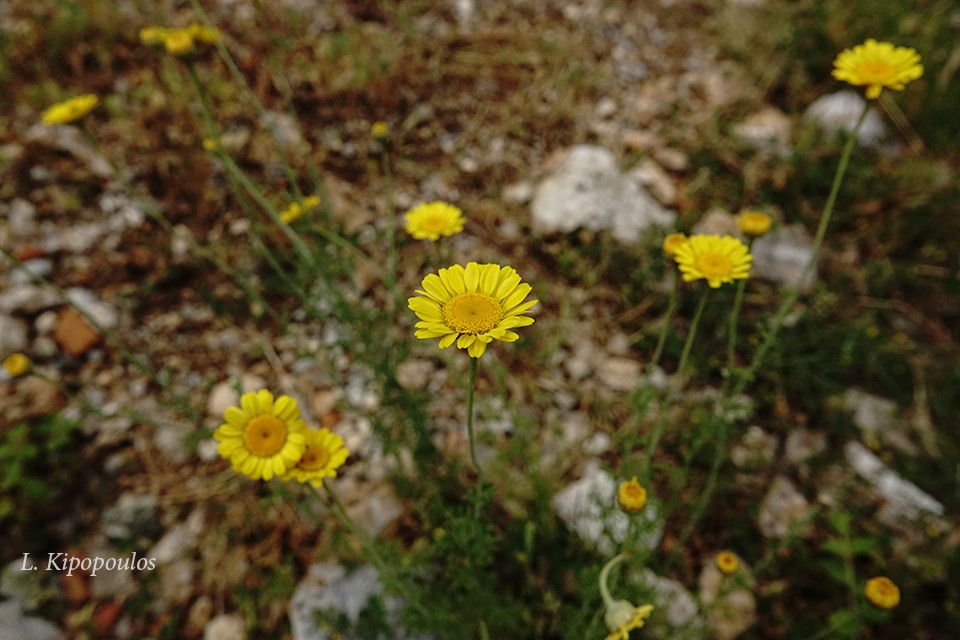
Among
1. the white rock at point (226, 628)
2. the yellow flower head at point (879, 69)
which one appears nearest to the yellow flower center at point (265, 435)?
the white rock at point (226, 628)

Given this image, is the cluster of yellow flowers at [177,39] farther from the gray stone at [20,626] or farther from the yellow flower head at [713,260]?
the gray stone at [20,626]

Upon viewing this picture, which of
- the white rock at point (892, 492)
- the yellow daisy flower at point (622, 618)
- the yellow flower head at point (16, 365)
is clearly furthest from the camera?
the white rock at point (892, 492)

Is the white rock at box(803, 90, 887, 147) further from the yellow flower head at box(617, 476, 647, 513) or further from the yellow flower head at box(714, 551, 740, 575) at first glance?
the yellow flower head at box(617, 476, 647, 513)

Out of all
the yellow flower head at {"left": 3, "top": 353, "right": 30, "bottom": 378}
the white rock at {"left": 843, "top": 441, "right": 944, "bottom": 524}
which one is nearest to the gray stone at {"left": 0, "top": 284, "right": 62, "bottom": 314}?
the yellow flower head at {"left": 3, "top": 353, "right": 30, "bottom": 378}

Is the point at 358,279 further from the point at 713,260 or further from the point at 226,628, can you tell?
the point at 713,260

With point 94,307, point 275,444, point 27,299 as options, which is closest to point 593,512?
point 275,444

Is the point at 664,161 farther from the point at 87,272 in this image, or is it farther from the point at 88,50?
the point at 88,50

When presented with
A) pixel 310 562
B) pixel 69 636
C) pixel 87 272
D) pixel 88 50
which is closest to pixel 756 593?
pixel 310 562
